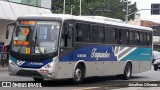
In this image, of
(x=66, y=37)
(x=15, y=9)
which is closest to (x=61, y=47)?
(x=66, y=37)

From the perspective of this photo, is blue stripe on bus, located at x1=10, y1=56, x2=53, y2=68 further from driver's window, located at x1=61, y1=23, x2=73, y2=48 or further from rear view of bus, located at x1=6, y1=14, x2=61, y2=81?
driver's window, located at x1=61, y1=23, x2=73, y2=48

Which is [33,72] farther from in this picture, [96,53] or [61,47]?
[96,53]

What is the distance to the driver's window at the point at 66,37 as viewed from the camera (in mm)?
17781

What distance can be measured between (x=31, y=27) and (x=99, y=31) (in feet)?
13.3

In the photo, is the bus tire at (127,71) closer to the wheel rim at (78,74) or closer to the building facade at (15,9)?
the wheel rim at (78,74)

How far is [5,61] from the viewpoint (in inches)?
1220

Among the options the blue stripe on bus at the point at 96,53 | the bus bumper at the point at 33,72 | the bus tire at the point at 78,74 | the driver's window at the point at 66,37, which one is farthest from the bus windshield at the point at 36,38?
the bus tire at the point at 78,74

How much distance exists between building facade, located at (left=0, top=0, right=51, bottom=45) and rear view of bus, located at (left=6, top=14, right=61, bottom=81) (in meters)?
16.1

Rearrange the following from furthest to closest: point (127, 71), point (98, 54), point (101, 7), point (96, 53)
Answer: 1. point (101, 7)
2. point (127, 71)
3. point (98, 54)
4. point (96, 53)

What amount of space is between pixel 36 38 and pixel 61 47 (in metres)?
1.03

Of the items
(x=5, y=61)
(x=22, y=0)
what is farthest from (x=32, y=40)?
(x=22, y=0)

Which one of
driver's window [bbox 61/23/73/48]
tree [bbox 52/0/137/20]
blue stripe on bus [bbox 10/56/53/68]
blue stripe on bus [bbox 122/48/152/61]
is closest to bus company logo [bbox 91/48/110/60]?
driver's window [bbox 61/23/73/48]

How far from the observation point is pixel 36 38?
1756 cm

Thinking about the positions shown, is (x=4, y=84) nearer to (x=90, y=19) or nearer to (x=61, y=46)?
(x=61, y=46)
